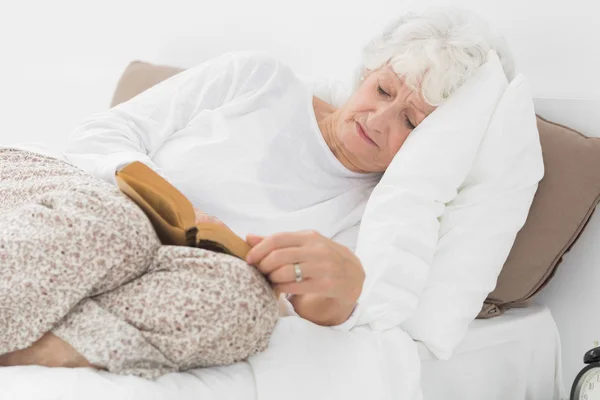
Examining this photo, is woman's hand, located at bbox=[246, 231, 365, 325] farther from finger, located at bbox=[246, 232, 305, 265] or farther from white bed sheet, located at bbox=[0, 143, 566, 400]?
white bed sheet, located at bbox=[0, 143, 566, 400]

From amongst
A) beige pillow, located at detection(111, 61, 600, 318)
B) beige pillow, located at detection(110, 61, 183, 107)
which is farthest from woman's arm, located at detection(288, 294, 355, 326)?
beige pillow, located at detection(110, 61, 183, 107)

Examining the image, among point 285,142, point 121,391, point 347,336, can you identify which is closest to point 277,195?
point 285,142

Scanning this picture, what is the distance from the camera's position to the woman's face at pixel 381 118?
5.43 feet

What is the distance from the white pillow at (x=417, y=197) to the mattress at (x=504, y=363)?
136 mm

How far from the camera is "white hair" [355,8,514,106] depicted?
1629mm

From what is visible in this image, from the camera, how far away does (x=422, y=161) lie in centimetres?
157

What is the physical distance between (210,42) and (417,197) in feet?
4.27

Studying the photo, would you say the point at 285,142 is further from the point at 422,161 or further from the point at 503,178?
the point at 503,178

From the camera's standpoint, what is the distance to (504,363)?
5.32 feet

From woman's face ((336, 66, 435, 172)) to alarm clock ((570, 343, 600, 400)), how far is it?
57cm

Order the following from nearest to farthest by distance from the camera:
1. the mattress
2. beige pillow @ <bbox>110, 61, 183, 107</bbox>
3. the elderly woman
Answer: the mattress → the elderly woman → beige pillow @ <bbox>110, 61, 183, 107</bbox>

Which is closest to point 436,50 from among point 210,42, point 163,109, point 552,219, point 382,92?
point 382,92

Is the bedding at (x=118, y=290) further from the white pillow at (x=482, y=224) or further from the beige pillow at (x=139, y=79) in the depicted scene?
the beige pillow at (x=139, y=79)

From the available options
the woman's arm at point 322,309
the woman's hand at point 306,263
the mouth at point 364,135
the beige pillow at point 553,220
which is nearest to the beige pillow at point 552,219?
the beige pillow at point 553,220
